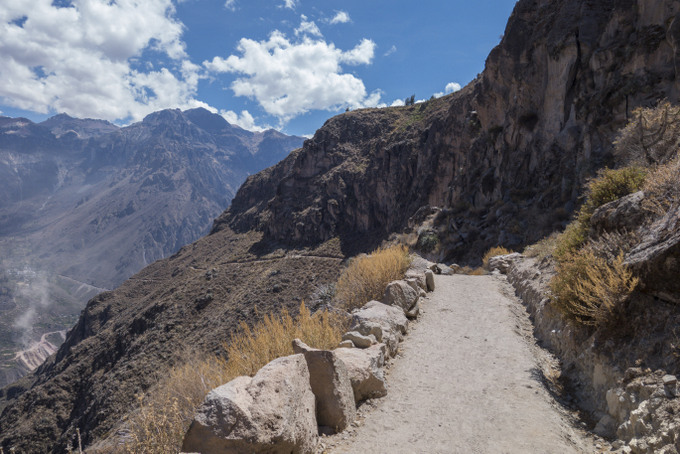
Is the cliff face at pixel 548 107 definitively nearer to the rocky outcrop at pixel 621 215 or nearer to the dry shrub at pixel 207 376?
the rocky outcrop at pixel 621 215

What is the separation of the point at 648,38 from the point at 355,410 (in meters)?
22.9

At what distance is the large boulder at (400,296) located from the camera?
7207 millimetres

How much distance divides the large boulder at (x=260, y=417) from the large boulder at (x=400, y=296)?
13.1 feet

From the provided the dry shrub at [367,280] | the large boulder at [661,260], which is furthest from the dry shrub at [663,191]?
the dry shrub at [367,280]

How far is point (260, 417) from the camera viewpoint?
2789mm

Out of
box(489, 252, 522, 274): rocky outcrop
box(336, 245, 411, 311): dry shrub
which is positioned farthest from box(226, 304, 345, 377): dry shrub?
box(489, 252, 522, 274): rocky outcrop

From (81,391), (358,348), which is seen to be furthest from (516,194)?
(81,391)

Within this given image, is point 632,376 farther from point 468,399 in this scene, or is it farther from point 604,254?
point 604,254

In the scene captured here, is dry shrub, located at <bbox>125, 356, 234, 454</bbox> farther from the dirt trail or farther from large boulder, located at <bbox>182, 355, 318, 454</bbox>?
the dirt trail

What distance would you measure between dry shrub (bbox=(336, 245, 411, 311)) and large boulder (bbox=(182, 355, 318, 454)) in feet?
16.1

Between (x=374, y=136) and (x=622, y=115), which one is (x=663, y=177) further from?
(x=374, y=136)

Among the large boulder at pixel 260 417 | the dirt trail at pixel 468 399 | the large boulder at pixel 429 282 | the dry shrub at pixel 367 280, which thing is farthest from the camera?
the large boulder at pixel 429 282

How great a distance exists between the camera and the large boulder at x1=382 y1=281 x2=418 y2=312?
721 cm

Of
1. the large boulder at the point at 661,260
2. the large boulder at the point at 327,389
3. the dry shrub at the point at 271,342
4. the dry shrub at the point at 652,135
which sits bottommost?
the large boulder at the point at 327,389
